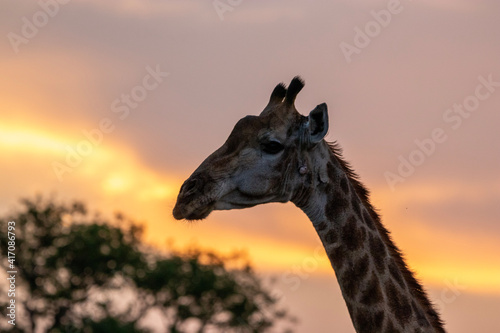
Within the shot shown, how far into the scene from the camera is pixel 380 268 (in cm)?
1178

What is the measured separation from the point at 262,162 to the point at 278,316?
5380 cm

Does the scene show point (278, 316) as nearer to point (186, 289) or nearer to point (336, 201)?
point (186, 289)

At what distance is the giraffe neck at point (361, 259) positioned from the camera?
11.5 meters

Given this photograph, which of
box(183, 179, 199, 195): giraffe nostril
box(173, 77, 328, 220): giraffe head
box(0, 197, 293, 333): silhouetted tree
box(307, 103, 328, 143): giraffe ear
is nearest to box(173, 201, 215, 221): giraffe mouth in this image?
box(173, 77, 328, 220): giraffe head

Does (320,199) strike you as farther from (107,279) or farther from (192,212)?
(107,279)

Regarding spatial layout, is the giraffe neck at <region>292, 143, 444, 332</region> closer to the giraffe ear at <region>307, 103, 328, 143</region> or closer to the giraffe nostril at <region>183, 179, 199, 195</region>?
the giraffe ear at <region>307, 103, 328, 143</region>

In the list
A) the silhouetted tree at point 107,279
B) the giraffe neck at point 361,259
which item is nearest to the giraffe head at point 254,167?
the giraffe neck at point 361,259

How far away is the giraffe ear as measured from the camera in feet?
39.0

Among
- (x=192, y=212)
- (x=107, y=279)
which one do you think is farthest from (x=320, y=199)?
(x=107, y=279)

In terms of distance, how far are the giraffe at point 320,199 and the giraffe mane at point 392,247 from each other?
0.01 meters

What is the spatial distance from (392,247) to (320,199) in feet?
3.71

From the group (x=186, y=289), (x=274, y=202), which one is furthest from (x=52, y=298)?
(x=274, y=202)

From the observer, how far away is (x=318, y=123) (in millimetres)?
12016

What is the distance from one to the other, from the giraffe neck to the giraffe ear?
26 centimetres
